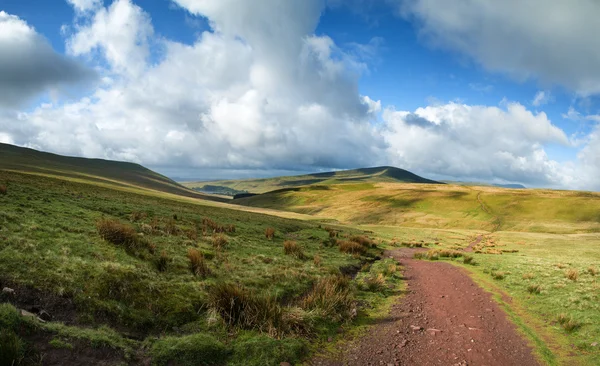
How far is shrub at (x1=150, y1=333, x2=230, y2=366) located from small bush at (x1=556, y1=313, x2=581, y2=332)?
455 inches

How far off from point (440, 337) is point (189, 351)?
788 cm

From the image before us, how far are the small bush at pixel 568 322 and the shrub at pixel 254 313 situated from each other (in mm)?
9123

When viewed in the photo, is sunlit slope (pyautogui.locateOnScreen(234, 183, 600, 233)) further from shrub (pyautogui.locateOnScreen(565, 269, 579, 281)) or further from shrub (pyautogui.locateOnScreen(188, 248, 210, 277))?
shrub (pyautogui.locateOnScreen(188, 248, 210, 277))

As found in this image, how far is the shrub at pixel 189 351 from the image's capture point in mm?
7559

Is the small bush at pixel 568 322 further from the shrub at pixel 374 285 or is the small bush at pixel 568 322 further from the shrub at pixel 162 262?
the shrub at pixel 162 262

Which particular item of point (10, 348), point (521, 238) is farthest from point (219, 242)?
point (521, 238)

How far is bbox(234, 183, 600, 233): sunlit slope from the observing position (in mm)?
106188

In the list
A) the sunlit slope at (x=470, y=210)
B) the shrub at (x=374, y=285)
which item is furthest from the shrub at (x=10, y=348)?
the sunlit slope at (x=470, y=210)

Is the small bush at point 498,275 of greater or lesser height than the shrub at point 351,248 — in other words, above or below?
above

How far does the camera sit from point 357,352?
920 centimetres

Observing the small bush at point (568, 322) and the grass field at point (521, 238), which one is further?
the grass field at point (521, 238)

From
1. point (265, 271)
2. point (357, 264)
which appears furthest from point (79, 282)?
point (357, 264)

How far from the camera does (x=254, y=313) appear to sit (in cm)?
1005

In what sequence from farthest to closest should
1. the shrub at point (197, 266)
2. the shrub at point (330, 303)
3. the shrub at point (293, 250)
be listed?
the shrub at point (293, 250) < the shrub at point (197, 266) < the shrub at point (330, 303)
